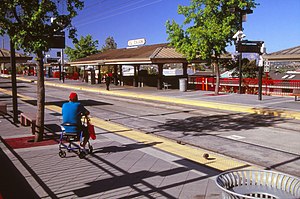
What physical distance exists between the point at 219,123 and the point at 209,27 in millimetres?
10478

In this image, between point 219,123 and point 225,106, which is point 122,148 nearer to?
point 219,123

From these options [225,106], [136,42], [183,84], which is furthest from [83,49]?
[225,106]

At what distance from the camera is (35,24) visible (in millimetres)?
8578

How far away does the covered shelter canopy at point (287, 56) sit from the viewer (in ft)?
62.4

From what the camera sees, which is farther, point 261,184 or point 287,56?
point 287,56

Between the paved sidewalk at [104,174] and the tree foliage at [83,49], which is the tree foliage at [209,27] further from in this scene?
the tree foliage at [83,49]

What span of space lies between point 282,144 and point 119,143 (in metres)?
5.03

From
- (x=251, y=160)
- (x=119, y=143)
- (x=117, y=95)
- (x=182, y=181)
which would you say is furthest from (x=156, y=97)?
(x=182, y=181)

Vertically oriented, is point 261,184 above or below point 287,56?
below

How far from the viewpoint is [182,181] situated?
617cm

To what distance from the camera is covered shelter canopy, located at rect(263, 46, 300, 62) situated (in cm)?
1902

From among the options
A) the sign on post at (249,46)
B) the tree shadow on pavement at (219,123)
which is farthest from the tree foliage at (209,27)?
the tree shadow on pavement at (219,123)

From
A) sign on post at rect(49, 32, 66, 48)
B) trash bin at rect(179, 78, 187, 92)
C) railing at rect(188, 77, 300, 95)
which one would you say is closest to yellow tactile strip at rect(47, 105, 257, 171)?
sign on post at rect(49, 32, 66, 48)

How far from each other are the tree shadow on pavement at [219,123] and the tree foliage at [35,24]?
18.0 feet
